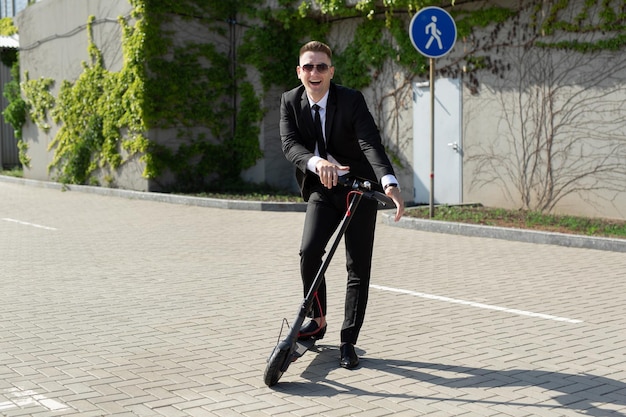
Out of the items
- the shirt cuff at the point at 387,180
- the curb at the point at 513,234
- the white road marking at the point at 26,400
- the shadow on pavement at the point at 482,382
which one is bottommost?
the white road marking at the point at 26,400

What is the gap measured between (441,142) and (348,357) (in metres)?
9.89

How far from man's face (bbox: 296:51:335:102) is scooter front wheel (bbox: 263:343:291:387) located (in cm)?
151

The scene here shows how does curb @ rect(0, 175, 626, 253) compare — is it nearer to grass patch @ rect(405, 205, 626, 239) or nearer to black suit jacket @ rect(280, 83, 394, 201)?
grass patch @ rect(405, 205, 626, 239)

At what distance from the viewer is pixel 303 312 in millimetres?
4953

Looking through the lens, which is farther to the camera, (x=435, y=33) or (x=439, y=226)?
(x=435, y=33)

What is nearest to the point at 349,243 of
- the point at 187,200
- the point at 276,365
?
the point at 276,365

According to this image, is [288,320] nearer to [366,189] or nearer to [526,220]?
[366,189]

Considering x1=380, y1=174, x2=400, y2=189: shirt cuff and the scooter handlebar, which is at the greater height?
x1=380, y1=174, x2=400, y2=189: shirt cuff

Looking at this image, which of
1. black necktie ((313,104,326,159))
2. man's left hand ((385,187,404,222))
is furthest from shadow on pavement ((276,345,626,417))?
black necktie ((313,104,326,159))

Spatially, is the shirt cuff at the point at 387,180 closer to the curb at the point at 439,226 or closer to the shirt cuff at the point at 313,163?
the shirt cuff at the point at 313,163

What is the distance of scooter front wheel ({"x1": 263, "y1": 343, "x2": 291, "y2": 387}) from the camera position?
4676 millimetres

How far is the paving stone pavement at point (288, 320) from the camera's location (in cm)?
451

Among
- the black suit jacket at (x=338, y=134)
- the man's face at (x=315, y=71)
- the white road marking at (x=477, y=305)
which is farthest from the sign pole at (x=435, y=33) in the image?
the man's face at (x=315, y=71)

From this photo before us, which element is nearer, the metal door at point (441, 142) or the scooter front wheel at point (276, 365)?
the scooter front wheel at point (276, 365)
